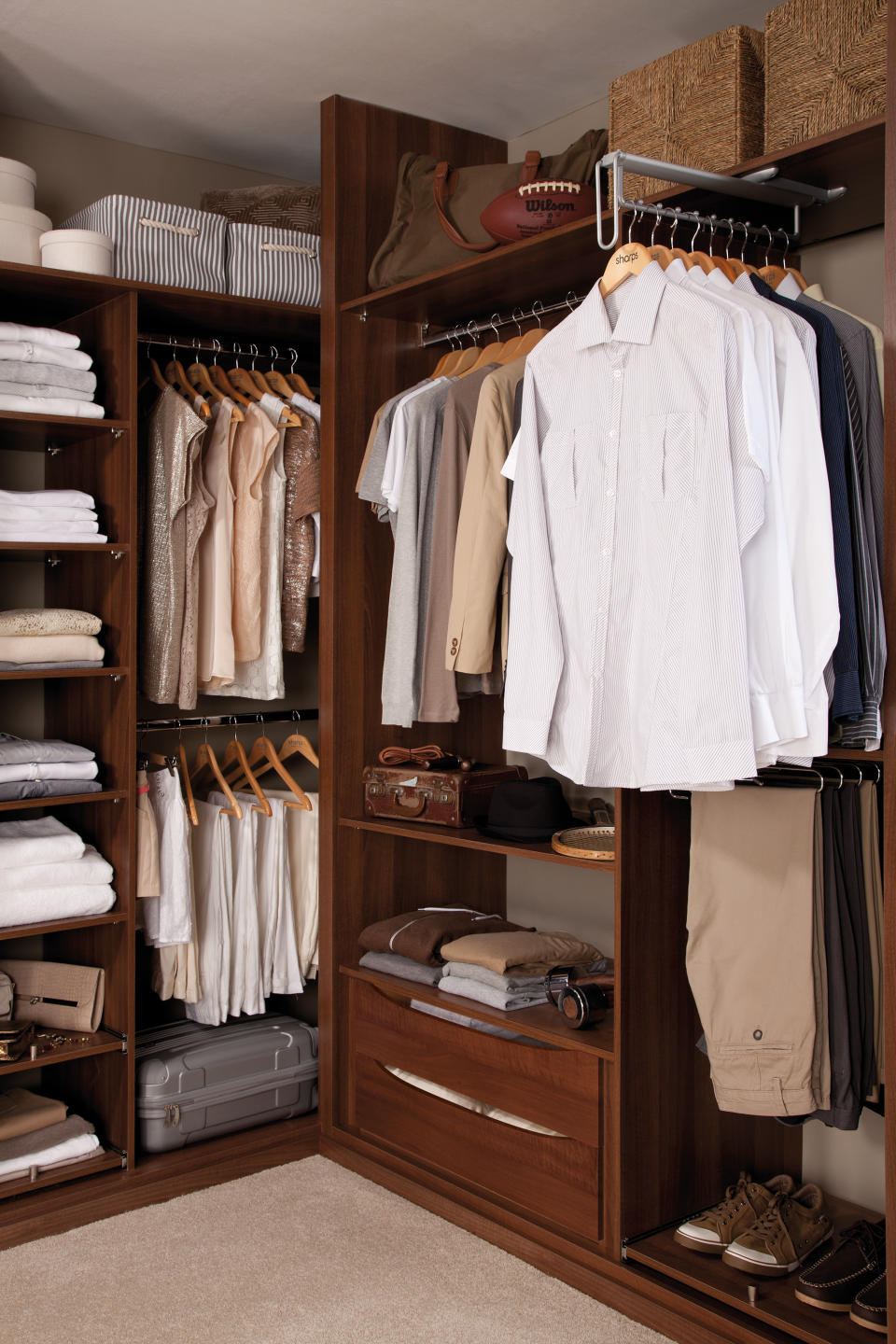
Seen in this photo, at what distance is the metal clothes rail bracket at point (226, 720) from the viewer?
3297 millimetres

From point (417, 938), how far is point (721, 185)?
183cm

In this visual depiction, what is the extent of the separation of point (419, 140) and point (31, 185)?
3.36 feet

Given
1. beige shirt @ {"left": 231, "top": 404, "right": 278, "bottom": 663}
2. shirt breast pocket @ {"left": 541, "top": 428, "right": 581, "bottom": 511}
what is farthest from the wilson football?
beige shirt @ {"left": 231, "top": 404, "right": 278, "bottom": 663}

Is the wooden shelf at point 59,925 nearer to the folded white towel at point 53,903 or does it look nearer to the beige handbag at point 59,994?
the folded white towel at point 53,903

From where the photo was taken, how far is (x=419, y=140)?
3266mm

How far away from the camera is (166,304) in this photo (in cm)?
312

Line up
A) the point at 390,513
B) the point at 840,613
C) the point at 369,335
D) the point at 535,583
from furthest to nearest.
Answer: the point at 369,335 < the point at 390,513 < the point at 535,583 < the point at 840,613

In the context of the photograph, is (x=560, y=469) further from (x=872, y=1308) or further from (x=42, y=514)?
(x=872, y=1308)

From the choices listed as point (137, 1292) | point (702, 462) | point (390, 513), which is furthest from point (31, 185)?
point (137, 1292)

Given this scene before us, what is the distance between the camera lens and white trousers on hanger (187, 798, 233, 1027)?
3.24m

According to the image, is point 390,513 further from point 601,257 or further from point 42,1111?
point 42,1111

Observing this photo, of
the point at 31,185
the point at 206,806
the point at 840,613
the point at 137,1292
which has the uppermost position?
the point at 31,185

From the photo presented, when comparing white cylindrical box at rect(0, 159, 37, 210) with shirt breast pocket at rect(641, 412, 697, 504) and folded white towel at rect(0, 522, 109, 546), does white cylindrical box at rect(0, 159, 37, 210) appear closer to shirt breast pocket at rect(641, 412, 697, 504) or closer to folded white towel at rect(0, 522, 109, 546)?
folded white towel at rect(0, 522, 109, 546)

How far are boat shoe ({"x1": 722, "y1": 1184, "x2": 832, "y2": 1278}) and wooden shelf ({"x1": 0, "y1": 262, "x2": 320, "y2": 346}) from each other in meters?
2.43
